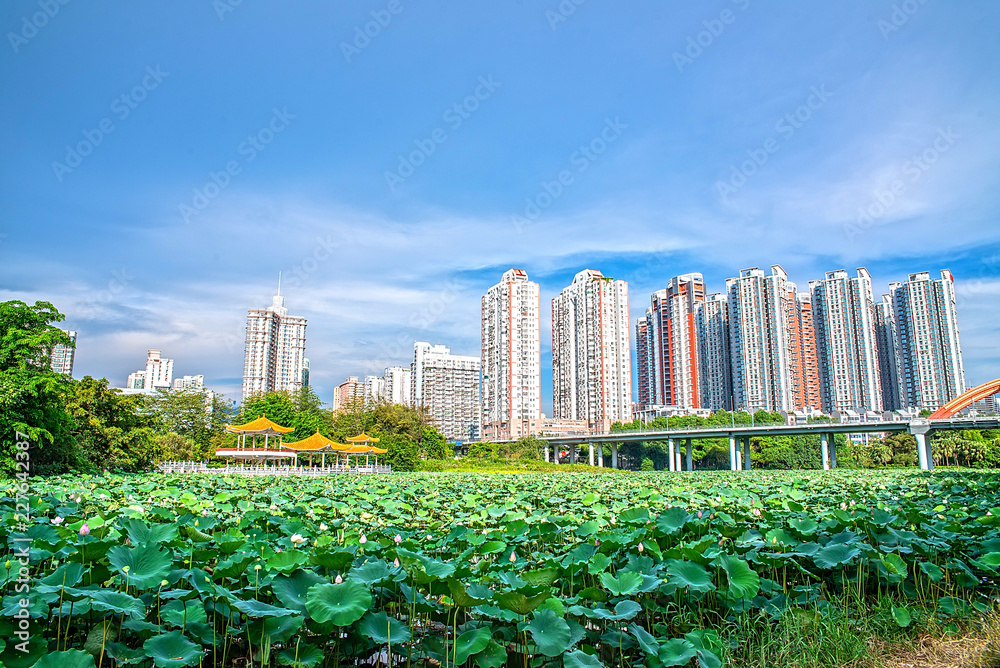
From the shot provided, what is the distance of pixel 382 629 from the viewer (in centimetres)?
230

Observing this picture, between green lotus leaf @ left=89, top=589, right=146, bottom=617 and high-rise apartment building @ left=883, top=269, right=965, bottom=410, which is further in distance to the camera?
high-rise apartment building @ left=883, top=269, right=965, bottom=410

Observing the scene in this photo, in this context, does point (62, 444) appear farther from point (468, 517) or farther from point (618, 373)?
point (618, 373)

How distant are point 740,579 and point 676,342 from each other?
76.7m

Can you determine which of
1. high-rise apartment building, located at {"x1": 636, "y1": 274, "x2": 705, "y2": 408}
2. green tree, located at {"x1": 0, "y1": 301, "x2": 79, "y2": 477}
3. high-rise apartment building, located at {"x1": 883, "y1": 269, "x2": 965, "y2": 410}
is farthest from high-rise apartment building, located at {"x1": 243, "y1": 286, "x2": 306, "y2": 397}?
high-rise apartment building, located at {"x1": 883, "y1": 269, "x2": 965, "y2": 410}

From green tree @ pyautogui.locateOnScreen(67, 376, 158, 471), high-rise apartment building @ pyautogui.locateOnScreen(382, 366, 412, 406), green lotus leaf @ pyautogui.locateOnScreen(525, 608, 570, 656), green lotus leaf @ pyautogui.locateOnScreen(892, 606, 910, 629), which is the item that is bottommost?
green lotus leaf @ pyautogui.locateOnScreen(892, 606, 910, 629)

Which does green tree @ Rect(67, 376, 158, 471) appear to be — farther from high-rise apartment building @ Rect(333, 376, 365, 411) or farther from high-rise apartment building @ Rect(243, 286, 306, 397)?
high-rise apartment building @ Rect(333, 376, 365, 411)

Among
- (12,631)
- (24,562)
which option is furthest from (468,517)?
(12,631)

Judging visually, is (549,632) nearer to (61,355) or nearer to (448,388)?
(61,355)

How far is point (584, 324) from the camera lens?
70.9 meters

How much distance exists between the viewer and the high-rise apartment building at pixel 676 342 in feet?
245

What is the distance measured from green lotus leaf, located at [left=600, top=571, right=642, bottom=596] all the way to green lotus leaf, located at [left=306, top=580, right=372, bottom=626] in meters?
1.14

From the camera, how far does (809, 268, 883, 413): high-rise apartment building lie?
69.2 m

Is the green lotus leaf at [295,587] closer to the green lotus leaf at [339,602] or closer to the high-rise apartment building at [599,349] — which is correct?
the green lotus leaf at [339,602]

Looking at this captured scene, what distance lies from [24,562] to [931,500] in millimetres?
8362
